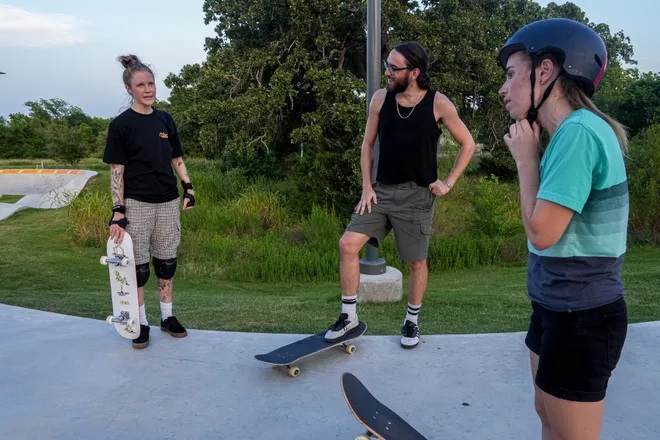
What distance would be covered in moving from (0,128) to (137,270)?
4747 centimetres

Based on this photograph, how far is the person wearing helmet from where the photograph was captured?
1.49 m

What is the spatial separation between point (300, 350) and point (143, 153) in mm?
1584

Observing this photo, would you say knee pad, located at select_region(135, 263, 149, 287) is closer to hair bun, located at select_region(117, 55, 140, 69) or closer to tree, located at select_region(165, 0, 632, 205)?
hair bun, located at select_region(117, 55, 140, 69)

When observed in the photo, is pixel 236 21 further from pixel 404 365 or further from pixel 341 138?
pixel 404 365

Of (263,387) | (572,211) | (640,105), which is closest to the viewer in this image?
(572,211)

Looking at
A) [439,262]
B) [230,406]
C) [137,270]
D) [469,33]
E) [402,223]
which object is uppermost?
[469,33]

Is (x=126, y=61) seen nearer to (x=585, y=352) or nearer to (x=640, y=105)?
(x=585, y=352)

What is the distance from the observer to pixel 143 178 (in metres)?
3.49

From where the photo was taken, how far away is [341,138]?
12750 mm

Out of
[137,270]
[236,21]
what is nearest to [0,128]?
[236,21]

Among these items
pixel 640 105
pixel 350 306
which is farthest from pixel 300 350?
pixel 640 105

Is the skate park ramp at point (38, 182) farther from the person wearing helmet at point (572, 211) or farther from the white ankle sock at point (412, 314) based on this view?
the person wearing helmet at point (572, 211)

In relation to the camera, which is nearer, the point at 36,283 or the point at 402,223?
the point at 402,223

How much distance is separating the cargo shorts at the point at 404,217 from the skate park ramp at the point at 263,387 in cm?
67
